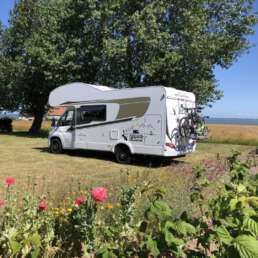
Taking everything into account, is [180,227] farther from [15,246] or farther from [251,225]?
[15,246]

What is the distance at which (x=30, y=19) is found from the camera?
2939 centimetres

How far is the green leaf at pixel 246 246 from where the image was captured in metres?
2.14

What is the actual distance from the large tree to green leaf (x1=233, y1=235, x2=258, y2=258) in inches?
779

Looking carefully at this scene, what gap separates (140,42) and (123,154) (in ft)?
31.8

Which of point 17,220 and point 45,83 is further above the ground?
point 45,83

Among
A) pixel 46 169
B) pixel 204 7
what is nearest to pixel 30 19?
pixel 204 7

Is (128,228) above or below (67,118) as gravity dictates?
below

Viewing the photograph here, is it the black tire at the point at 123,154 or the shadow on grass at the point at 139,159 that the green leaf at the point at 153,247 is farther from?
the black tire at the point at 123,154

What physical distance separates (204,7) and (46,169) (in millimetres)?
16718

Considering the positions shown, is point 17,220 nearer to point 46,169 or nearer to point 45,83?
point 46,169

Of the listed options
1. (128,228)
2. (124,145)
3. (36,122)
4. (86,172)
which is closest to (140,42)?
(124,145)

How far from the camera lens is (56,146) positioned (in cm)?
1683

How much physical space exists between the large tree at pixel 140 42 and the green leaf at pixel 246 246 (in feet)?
64.9

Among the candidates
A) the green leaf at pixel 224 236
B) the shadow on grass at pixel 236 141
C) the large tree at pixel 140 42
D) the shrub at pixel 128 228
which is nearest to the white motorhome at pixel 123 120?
the large tree at pixel 140 42
